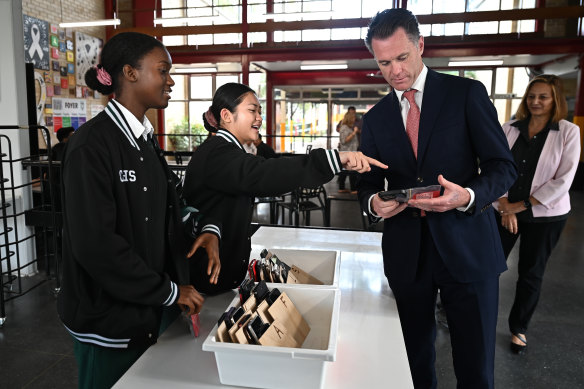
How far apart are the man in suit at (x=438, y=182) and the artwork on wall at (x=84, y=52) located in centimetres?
1191

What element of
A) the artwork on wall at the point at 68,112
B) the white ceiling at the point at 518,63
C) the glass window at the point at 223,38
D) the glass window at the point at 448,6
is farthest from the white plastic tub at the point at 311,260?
the glass window at the point at 223,38

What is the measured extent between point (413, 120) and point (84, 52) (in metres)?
12.7

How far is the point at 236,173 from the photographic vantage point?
1395 mm

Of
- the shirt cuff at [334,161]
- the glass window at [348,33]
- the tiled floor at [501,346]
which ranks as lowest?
the tiled floor at [501,346]

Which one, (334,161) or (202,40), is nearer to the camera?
(334,161)

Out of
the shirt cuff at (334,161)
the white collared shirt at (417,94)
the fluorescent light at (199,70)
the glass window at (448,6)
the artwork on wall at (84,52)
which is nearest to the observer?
the shirt cuff at (334,161)

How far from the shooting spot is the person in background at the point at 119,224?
1.09 m

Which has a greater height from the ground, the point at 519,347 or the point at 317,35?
the point at 317,35

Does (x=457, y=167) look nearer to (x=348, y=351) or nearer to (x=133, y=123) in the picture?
(x=348, y=351)

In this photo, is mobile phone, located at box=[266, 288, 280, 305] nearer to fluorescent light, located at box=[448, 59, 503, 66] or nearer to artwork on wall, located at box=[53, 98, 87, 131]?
artwork on wall, located at box=[53, 98, 87, 131]

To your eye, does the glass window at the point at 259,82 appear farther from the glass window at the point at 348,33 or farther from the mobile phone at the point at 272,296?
the mobile phone at the point at 272,296

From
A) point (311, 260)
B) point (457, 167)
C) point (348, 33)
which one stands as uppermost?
Answer: point (348, 33)

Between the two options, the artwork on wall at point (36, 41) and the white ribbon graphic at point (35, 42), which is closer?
the artwork on wall at point (36, 41)

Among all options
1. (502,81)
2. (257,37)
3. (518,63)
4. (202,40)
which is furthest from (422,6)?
(202,40)
